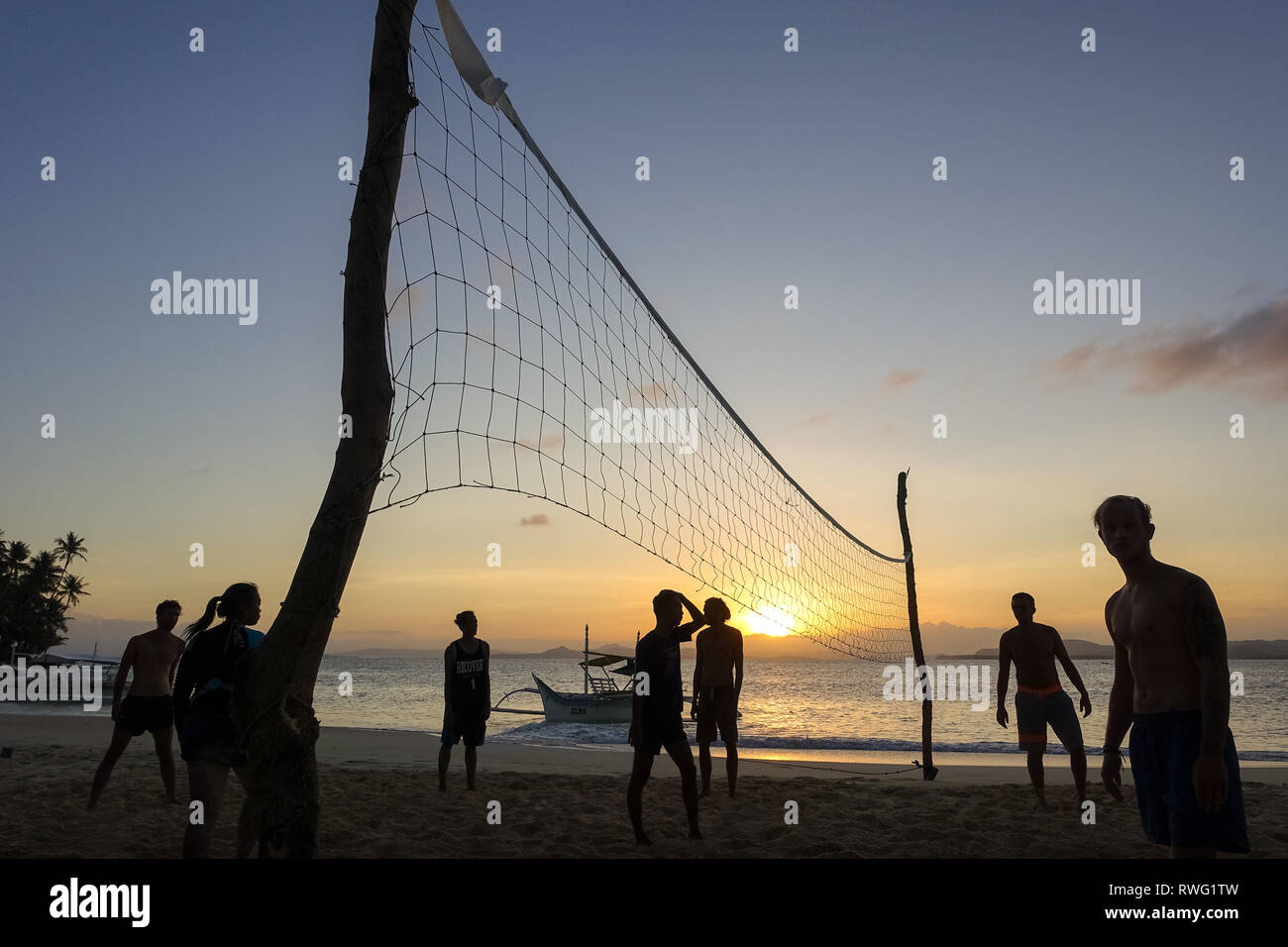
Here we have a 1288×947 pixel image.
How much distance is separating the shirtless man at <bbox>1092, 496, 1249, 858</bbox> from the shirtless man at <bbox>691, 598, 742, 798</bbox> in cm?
381

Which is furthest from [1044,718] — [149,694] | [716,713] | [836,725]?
[836,725]

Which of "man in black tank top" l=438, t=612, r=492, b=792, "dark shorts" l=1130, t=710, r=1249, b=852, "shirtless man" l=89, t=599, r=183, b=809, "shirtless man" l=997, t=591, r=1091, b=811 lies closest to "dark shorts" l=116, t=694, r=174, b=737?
"shirtless man" l=89, t=599, r=183, b=809

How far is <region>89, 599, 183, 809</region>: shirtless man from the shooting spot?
5.62 metres

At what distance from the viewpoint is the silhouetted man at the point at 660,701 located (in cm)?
479

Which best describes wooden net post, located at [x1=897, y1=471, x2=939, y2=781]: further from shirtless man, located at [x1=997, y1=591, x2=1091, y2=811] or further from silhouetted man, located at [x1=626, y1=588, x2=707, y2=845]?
silhouetted man, located at [x1=626, y1=588, x2=707, y2=845]

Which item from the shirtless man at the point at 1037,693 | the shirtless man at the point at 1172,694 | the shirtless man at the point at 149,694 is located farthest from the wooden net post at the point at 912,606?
the shirtless man at the point at 149,694

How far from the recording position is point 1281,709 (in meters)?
31.2

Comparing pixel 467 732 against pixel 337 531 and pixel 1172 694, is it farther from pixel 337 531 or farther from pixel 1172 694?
pixel 1172 694

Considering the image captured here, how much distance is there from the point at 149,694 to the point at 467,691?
2.13m

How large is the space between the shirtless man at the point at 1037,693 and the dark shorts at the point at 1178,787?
314 centimetres

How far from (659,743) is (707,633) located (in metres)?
1.95

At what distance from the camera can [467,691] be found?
6.50 metres
